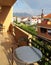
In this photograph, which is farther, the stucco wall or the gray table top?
the stucco wall

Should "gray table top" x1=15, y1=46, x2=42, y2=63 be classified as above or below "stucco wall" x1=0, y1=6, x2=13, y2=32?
above

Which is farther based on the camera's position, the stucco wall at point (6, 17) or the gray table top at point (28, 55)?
the stucco wall at point (6, 17)

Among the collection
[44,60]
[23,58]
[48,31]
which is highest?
[23,58]

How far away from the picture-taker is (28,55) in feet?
9.07

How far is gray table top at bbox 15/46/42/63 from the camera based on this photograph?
261cm

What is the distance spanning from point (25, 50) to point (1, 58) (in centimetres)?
210

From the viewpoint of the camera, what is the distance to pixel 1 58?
494 centimetres

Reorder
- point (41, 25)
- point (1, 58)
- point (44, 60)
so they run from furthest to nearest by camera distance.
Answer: point (41, 25) < point (1, 58) < point (44, 60)

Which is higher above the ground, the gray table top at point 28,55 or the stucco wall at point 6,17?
the gray table top at point 28,55

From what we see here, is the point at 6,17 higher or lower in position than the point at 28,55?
lower

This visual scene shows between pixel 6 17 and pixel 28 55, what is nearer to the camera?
pixel 28 55

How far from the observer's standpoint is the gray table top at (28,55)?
8.57 ft

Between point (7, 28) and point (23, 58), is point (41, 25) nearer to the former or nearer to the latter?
point (7, 28)

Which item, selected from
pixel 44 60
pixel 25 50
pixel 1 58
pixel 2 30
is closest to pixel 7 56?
pixel 1 58
